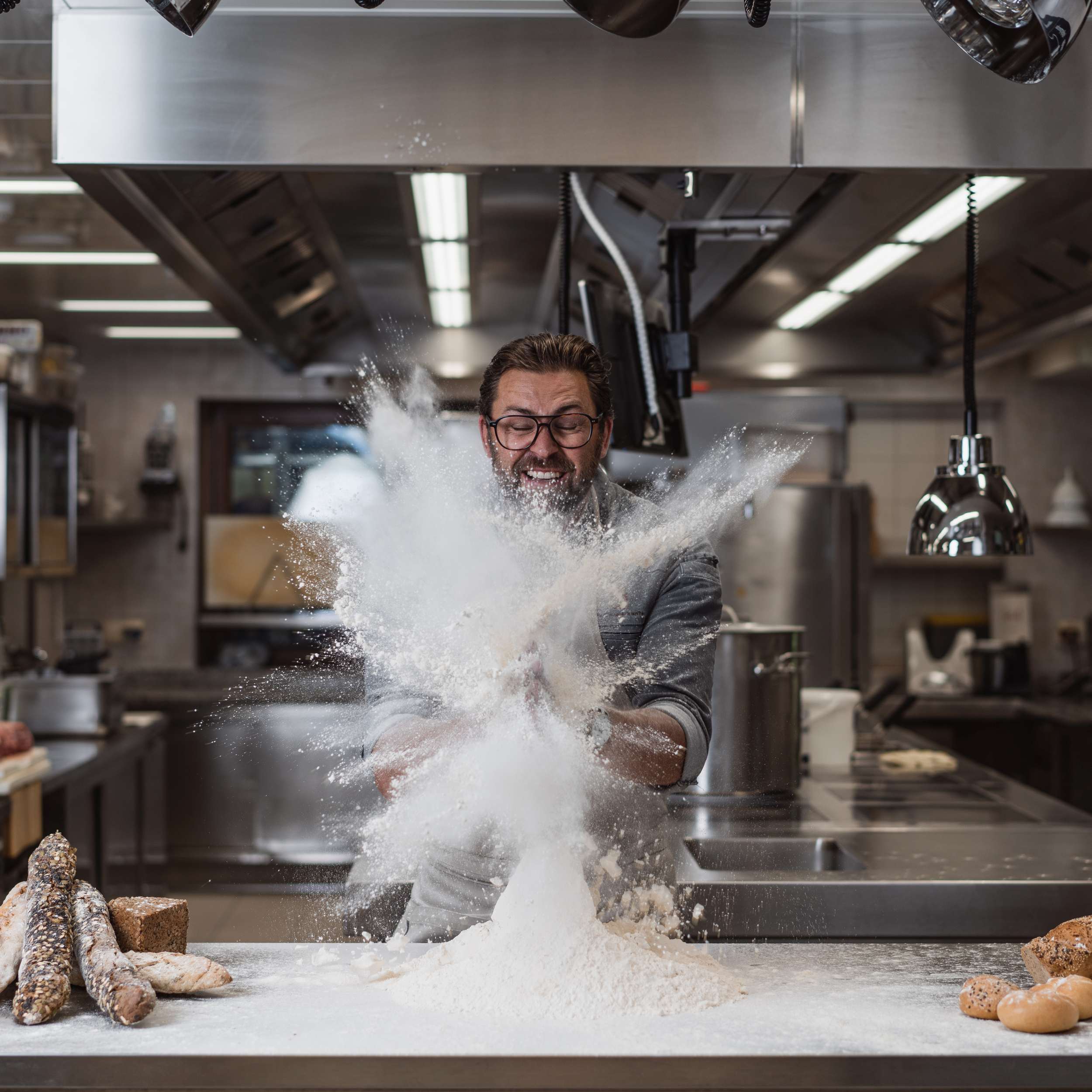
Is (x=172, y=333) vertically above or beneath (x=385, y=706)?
above

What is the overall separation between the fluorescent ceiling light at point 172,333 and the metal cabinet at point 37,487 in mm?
634

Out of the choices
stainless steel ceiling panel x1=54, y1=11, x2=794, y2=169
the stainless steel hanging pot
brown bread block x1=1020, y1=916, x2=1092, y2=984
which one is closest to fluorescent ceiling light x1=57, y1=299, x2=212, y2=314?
stainless steel ceiling panel x1=54, y1=11, x2=794, y2=169

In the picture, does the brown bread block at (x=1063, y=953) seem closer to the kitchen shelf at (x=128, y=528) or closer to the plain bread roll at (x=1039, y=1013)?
the plain bread roll at (x=1039, y=1013)

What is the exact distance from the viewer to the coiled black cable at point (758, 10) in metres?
1.21

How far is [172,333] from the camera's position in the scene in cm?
516

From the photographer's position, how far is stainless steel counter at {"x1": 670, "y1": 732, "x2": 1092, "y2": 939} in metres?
1.89

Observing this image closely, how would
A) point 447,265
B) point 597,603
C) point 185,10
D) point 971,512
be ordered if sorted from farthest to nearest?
point 447,265 < point 971,512 < point 597,603 < point 185,10

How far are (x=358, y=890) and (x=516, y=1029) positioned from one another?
0.62 metres

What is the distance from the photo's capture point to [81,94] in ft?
5.94

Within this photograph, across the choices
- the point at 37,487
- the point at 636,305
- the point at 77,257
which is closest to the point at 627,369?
the point at 636,305

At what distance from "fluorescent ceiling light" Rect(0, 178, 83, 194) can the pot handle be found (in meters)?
1.99

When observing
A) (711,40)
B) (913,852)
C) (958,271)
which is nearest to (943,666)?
(958,271)

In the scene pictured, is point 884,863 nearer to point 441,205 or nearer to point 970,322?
point 970,322

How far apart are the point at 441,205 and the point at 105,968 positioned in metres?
1.83
